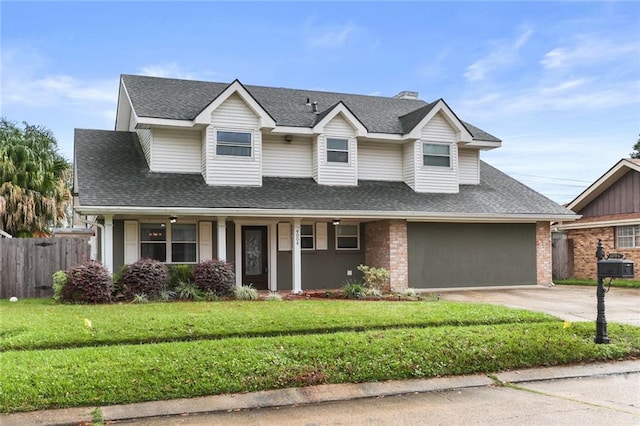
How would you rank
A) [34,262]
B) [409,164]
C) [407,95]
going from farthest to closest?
[407,95]
[409,164]
[34,262]

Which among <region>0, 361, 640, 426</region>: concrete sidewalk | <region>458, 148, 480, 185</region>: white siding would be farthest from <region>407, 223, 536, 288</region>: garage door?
<region>0, 361, 640, 426</region>: concrete sidewalk

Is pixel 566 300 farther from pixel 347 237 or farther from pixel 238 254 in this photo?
pixel 238 254

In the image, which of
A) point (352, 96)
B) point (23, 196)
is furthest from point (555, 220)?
point (23, 196)

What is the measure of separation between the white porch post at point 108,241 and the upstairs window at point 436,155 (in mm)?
10641

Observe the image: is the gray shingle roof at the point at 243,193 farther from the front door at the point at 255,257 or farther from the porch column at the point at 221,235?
the front door at the point at 255,257

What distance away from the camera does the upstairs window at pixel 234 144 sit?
1750cm

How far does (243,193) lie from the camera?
17.0 m

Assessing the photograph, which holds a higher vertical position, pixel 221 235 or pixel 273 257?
pixel 221 235

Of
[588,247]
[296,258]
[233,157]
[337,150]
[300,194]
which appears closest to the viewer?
[296,258]

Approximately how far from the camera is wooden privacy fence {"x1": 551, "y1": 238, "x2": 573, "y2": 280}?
23.6 meters

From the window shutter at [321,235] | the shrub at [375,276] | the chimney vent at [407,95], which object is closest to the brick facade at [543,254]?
the shrub at [375,276]

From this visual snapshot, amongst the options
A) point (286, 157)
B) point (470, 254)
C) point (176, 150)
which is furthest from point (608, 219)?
point (176, 150)

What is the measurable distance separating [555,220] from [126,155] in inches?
582

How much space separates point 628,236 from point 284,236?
13.5 metres
